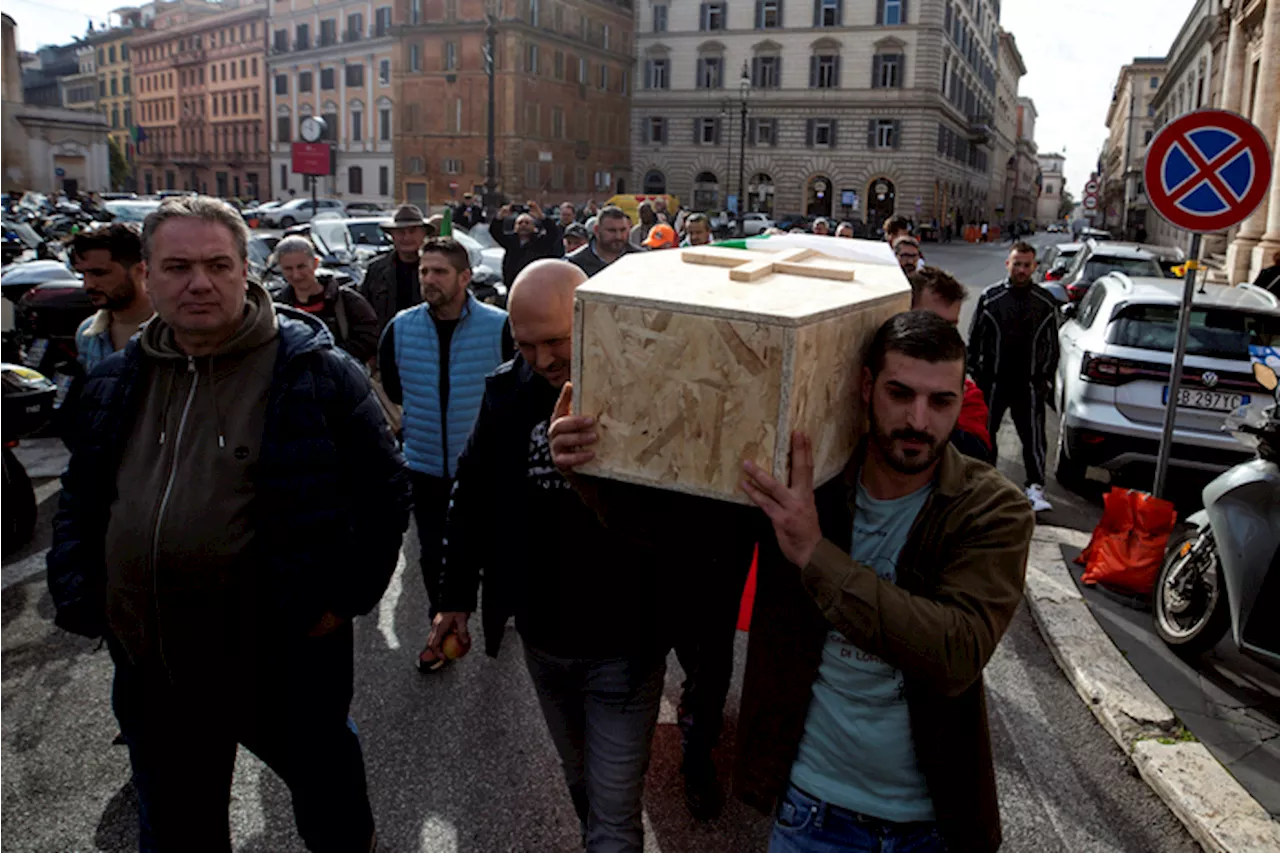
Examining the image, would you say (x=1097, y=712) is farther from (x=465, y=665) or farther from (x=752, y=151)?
(x=752, y=151)

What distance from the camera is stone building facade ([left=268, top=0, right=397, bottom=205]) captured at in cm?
6175

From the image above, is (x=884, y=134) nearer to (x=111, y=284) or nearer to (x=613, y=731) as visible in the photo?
(x=111, y=284)

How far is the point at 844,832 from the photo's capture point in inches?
79.4

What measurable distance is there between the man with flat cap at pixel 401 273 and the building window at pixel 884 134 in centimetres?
5411

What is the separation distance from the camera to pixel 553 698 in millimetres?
2732

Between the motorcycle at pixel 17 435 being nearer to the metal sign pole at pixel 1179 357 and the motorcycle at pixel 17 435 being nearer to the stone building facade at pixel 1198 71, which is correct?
the metal sign pole at pixel 1179 357

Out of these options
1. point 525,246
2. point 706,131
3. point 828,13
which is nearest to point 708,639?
point 525,246

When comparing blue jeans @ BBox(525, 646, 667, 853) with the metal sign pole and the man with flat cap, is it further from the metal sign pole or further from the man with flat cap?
the man with flat cap

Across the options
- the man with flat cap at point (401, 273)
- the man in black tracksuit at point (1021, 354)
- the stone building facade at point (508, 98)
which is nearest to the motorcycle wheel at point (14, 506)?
the man with flat cap at point (401, 273)

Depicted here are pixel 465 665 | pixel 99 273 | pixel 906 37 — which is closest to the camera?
pixel 99 273

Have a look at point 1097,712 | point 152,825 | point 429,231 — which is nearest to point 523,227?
point 429,231

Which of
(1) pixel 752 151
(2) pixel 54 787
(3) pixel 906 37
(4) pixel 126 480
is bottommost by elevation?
(2) pixel 54 787

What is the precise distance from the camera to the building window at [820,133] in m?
58.2

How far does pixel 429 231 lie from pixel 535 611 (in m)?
4.86
